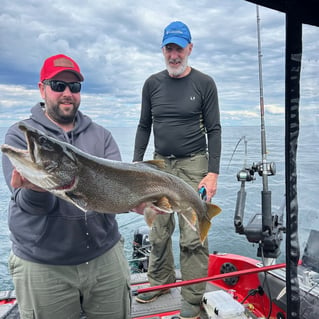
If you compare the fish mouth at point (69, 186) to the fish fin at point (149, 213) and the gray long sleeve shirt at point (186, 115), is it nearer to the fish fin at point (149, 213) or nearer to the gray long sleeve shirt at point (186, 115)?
the fish fin at point (149, 213)

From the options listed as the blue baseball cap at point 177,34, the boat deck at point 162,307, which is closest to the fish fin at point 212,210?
the boat deck at point 162,307

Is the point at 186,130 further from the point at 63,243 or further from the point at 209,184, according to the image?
the point at 63,243

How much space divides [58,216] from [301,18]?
2.01 meters

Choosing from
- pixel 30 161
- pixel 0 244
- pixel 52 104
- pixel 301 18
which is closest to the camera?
pixel 301 18

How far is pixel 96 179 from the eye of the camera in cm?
217

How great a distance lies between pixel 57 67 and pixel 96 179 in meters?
1.05

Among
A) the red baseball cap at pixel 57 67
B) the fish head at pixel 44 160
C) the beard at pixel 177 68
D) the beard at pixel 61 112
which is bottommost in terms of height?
the fish head at pixel 44 160

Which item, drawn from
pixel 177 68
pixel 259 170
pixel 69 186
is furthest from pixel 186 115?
pixel 69 186

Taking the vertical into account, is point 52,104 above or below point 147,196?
above

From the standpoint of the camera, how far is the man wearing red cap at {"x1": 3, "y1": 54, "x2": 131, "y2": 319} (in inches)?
99.7

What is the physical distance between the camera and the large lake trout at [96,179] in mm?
1892

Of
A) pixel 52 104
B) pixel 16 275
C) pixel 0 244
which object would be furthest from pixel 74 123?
pixel 0 244

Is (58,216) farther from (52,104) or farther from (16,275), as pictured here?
(52,104)

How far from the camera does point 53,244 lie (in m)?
2.55
